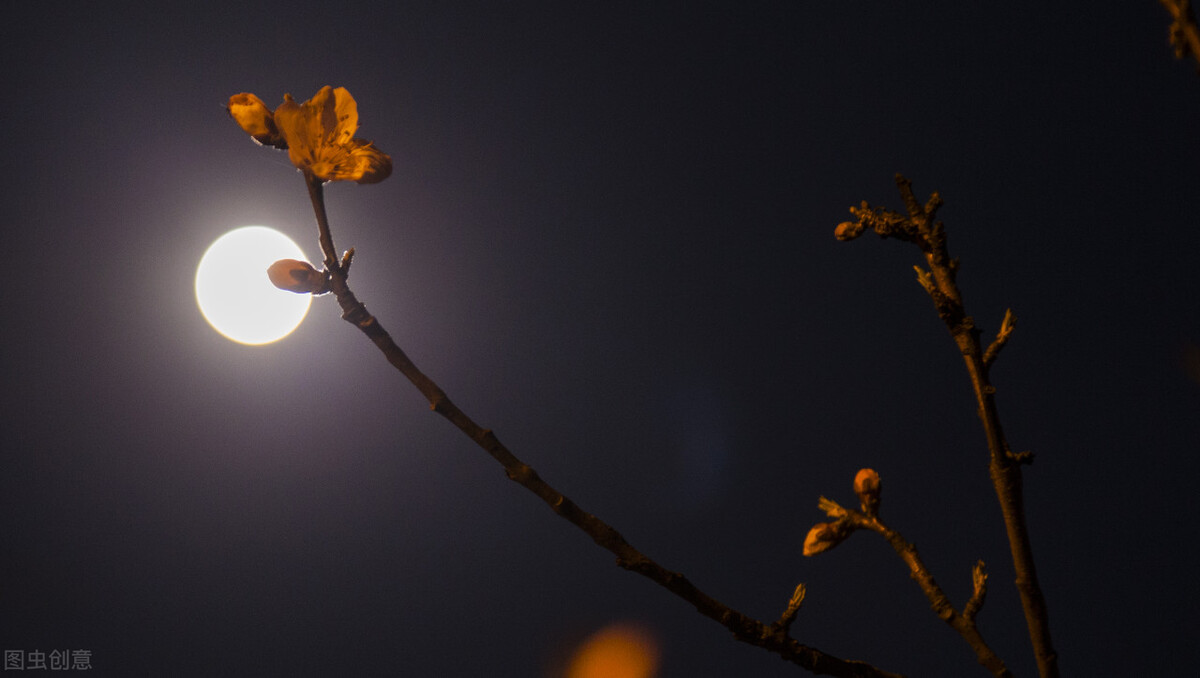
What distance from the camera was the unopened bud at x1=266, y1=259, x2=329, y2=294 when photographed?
30 cm

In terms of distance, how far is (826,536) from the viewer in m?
0.36

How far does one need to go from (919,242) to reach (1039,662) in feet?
0.57

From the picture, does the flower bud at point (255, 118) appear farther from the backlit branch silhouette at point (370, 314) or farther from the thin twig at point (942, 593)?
the thin twig at point (942, 593)

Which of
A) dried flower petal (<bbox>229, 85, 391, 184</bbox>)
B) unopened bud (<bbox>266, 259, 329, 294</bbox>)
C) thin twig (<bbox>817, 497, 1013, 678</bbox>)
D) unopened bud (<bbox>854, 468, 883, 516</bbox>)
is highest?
dried flower petal (<bbox>229, 85, 391, 184</bbox>)

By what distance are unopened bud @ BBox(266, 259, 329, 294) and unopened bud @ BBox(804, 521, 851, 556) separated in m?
0.26

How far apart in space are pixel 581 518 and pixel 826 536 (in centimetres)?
17

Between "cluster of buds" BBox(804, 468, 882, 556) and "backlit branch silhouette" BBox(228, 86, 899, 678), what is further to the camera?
"cluster of buds" BBox(804, 468, 882, 556)

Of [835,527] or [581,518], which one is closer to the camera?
[581,518]

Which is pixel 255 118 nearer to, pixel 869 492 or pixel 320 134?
pixel 320 134

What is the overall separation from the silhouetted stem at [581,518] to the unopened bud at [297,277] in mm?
22

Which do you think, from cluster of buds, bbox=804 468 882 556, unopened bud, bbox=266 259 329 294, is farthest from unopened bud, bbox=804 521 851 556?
unopened bud, bbox=266 259 329 294

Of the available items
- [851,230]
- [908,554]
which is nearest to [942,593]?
[908,554]

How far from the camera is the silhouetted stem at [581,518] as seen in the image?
0.25 m

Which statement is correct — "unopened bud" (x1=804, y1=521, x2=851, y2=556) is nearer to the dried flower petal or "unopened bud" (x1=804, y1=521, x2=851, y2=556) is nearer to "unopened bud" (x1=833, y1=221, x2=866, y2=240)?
"unopened bud" (x1=833, y1=221, x2=866, y2=240)
